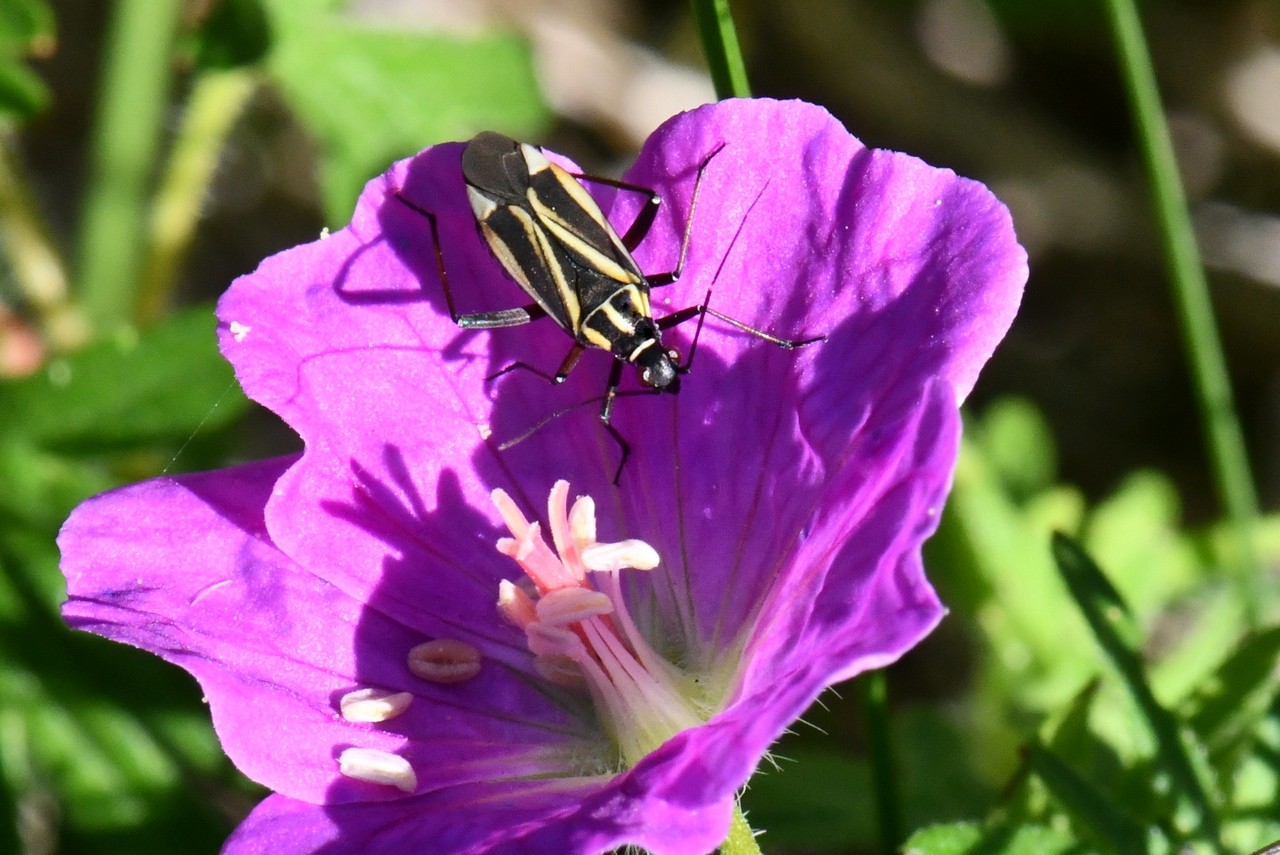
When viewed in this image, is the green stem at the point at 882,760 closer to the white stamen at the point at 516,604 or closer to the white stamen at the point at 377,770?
the white stamen at the point at 516,604

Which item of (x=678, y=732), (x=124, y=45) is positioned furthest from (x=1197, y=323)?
(x=124, y=45)

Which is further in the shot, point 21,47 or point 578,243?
point 21,47

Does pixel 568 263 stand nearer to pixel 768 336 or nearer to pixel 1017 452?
pixel 768 336

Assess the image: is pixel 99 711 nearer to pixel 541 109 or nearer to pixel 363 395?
pixel 363 395

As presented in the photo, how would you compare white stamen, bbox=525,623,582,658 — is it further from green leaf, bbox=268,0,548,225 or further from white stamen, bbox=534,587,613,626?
green leaf, bbox=268,0,548,225

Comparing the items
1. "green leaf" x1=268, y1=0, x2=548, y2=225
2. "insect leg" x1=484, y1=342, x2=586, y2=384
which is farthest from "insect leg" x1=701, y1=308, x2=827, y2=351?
"green leaf" x1=268, y1=0, x2=548, y2=225

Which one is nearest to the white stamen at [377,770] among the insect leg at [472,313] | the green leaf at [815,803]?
the insect leg at [472,313]

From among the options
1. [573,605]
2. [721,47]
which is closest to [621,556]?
[573,605]
